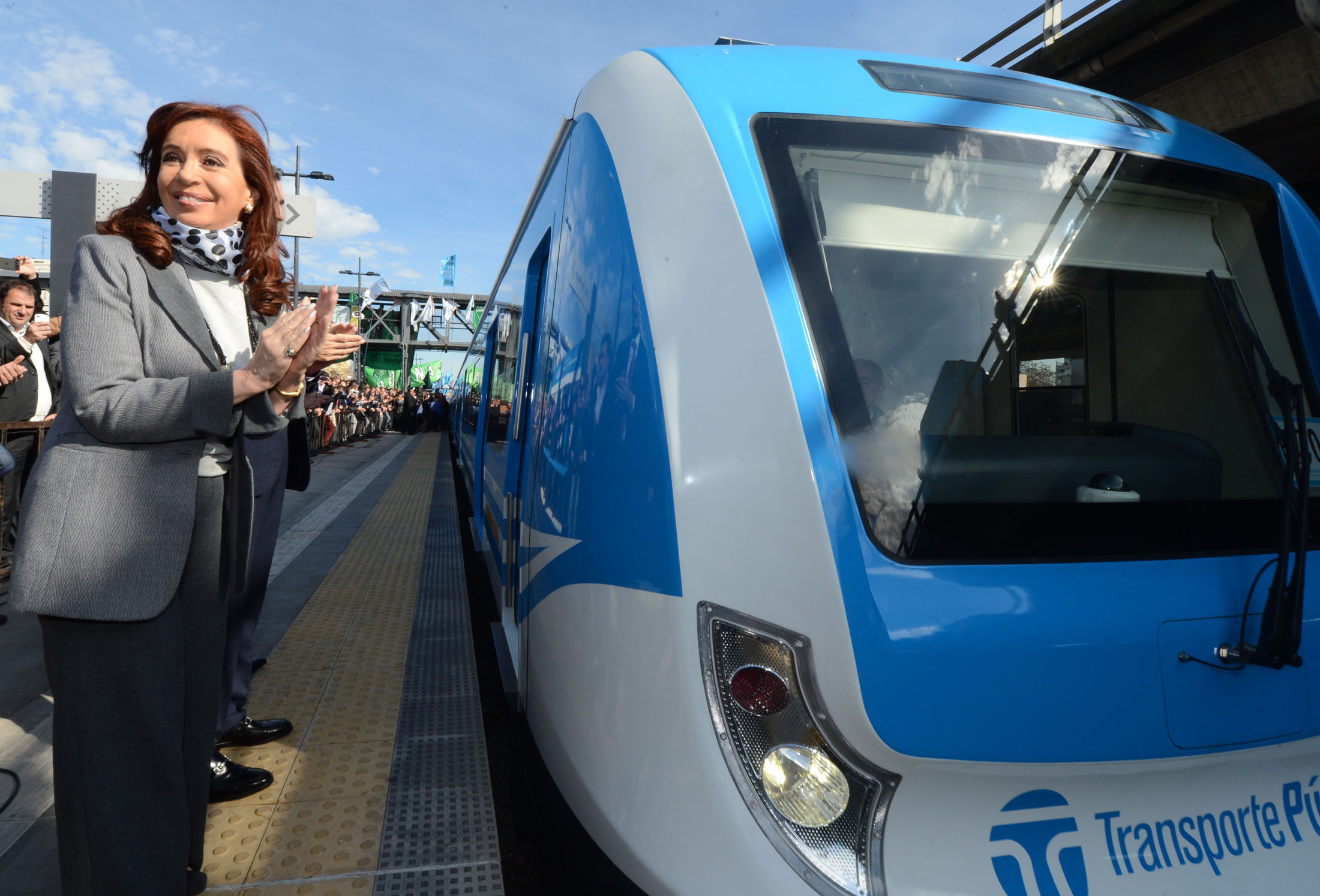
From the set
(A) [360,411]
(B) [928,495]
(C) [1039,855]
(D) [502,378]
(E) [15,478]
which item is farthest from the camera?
(A) [360,411]

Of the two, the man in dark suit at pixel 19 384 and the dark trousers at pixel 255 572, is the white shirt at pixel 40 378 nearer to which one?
the man in dark suit at pixel 19 384

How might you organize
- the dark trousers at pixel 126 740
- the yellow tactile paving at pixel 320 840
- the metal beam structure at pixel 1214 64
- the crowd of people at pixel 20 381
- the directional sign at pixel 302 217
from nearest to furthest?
the dark trousers at pixel 126 740 → the yellow tactile paving at pixel 320 840 → the crowd of people at pixel 20 381 → the metal beam structure at pixel 1214 64 → the directional sign at pixel 302 217

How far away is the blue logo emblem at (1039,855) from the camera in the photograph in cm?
126

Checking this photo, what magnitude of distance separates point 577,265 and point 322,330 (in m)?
0.66

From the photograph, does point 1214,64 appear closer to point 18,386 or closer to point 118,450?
point 118,450

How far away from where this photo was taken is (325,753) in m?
2.74

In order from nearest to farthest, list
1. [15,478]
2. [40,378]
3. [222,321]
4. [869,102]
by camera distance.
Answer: [869,102] → [222,321] → [15,478] → [40,378]

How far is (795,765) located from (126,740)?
1302 mm

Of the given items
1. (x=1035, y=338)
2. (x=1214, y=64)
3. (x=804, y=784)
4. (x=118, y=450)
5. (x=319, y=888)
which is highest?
(x=1214, y=64)

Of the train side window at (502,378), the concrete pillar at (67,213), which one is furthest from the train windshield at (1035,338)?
the concrete pillar at (67,213)

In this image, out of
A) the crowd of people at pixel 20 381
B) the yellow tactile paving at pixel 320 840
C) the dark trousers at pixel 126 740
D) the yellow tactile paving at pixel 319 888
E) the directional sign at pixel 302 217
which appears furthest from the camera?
the directional sign at pixel 302 217

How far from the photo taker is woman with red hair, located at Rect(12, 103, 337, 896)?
1.51 m

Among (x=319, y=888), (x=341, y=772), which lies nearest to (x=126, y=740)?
(x=319, y=888)

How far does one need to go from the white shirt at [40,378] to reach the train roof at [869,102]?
485cm
